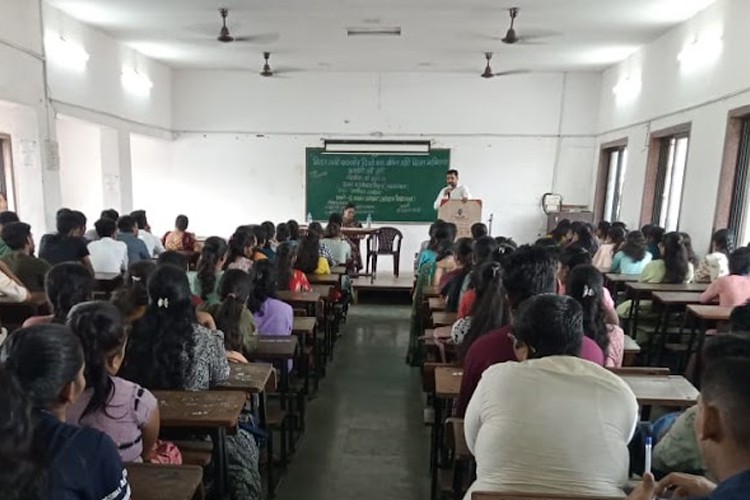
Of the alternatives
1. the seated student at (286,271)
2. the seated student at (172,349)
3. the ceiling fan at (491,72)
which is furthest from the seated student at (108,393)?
the ceiling fan at (491,72)

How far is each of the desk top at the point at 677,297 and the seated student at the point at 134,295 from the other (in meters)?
3.54

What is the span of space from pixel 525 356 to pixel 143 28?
6.47m

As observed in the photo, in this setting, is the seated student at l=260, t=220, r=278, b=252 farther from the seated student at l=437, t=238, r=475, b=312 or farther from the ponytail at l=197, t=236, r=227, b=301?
the seated student at l=437, t=238, r=475, b=312

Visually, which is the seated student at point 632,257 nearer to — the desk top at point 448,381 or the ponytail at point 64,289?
the desk top at point 448,381

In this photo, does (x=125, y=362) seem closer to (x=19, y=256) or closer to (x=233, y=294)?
(x=233, y=294)

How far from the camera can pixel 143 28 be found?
6.29 metres

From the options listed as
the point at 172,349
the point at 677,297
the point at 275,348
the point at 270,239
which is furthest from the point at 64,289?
the point at 677,297

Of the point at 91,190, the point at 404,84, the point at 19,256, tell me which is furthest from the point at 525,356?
the point at 91,190

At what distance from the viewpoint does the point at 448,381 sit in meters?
2.27

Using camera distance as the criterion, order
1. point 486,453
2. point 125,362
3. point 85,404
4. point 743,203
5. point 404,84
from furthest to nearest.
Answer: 1. point 404,84
2. point 743,203
3. point 125,362
4. point 85,404
5. point 486,453

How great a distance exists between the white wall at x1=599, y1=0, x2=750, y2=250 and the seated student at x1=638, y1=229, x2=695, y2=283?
2.44 ft

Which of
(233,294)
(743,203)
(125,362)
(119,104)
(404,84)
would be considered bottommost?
(125,362)

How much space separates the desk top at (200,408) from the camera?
177 cm

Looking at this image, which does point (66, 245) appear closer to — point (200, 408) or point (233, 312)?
point (233, 312)
